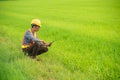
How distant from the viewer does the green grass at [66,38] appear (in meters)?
2.43

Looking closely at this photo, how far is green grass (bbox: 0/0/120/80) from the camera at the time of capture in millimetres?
2428

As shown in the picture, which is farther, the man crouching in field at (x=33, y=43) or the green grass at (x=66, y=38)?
the man crouching in field at (x=33, y=43)

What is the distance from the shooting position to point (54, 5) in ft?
9.87

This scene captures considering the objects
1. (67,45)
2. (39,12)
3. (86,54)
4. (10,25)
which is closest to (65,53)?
(67,45)

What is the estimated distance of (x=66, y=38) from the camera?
9.20ft

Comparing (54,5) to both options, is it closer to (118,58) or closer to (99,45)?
(99,45)

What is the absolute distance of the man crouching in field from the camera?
3.22m

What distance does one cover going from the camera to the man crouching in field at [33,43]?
3223 millimetres

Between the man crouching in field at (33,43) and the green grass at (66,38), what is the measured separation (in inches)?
2.3

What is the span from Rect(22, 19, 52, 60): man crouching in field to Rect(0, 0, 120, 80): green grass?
0.06 m

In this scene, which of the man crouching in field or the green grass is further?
the man crouching in field

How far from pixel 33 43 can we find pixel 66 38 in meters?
0.83

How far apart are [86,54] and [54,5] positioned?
636 mm

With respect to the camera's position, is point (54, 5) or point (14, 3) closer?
point (54, 5)
